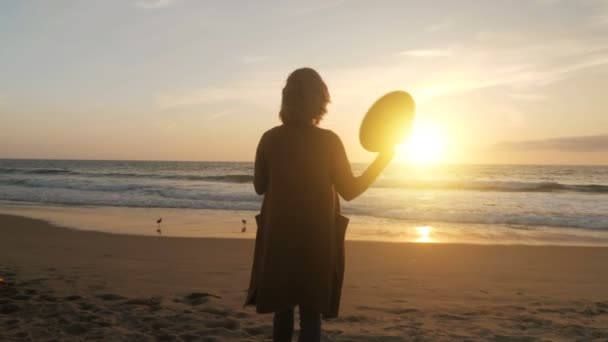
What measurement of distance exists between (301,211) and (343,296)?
3.49m

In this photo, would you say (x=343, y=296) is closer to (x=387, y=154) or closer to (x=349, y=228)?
(x=387, y=154)

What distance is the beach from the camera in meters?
Answer: 4.36

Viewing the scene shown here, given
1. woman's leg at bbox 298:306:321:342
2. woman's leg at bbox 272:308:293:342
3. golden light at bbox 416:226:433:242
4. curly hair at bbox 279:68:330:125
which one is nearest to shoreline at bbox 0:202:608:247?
golden light at bbox 416:226:433:242

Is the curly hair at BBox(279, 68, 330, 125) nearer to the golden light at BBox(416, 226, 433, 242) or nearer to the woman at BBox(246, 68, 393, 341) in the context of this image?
the woman at BBox(246, 68, 393, 341)

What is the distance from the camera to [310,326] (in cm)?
257

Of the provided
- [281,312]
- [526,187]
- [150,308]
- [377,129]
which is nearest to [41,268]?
[150,308]

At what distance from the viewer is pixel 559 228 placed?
1346cm

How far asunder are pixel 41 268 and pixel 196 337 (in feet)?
12.3

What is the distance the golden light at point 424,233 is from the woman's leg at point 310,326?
828 centimetres

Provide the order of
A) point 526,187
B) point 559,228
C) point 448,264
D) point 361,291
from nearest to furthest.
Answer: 1. point 361,291
2. point 448,264
3. point 559,228
4. point 526,187

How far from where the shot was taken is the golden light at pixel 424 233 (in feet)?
35.2

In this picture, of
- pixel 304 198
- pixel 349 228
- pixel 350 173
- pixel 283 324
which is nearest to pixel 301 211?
pixel 304 198

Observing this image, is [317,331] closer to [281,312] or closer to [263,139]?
[281,312]

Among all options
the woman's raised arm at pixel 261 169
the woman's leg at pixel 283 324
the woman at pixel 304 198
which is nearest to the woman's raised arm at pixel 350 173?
→ the woman at pixel 304 198
